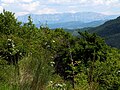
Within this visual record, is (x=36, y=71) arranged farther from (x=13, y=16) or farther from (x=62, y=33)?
(x=62, y=33)

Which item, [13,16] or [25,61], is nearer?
[25,61]

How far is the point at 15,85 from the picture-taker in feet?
17.3

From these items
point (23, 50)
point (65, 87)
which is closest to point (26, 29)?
point (23, 50)

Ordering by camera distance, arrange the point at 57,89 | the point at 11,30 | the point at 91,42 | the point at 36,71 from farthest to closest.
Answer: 1. the point at 91,42
2. the point at 11,30
3. the point at 57,89
4. the point at 36,71

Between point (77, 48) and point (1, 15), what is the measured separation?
550 cm

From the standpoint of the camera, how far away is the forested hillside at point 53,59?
16.8ft

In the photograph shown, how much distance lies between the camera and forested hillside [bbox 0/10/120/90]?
16.8 feet

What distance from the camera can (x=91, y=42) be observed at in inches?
877

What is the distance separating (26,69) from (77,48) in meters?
15.9

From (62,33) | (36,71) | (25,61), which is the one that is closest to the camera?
(36,71)

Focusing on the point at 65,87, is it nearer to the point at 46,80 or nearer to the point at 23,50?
the point at 46,80

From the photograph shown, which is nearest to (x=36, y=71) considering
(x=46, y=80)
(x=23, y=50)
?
(x=46, y=80)

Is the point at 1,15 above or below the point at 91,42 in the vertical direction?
above

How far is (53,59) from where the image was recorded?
53.0ft
